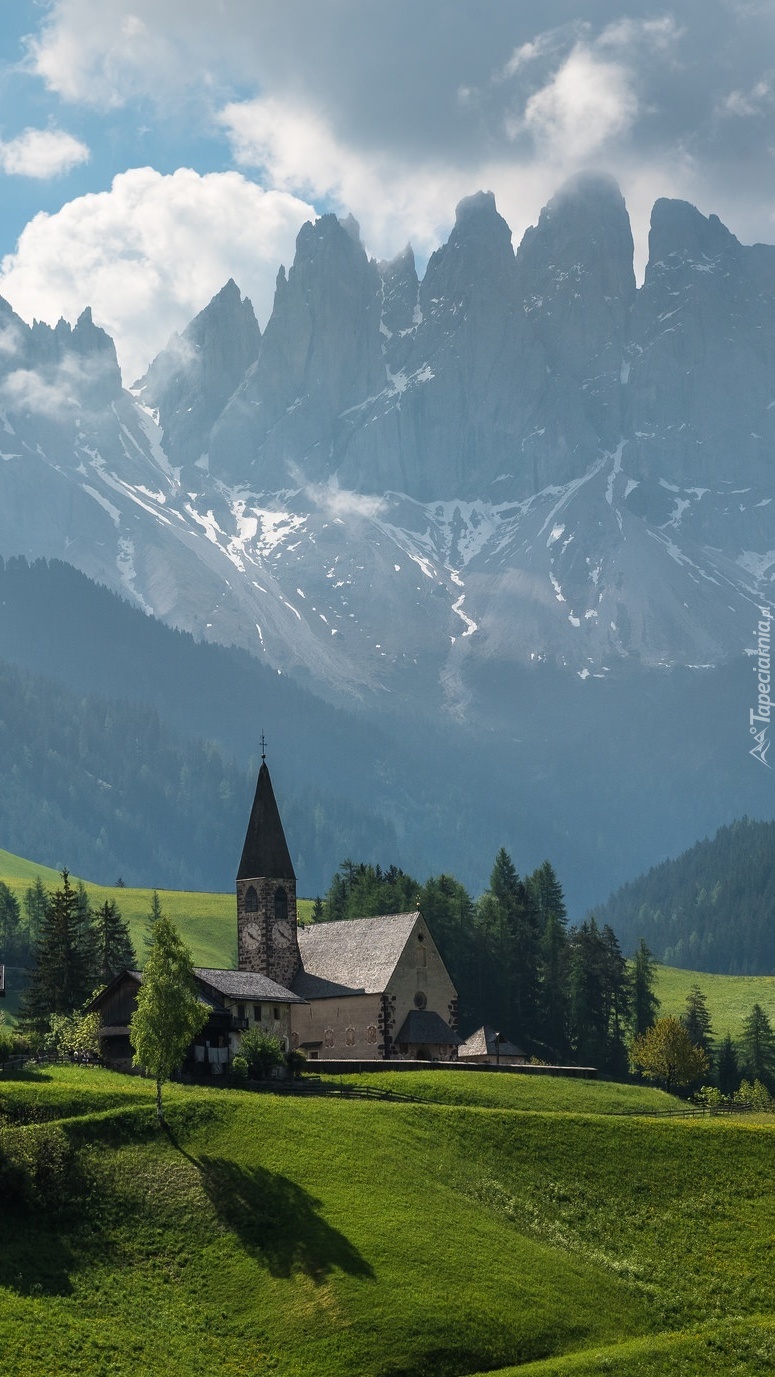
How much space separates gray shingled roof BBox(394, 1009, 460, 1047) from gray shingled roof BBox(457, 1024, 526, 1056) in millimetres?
4713

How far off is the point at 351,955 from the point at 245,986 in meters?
12.3

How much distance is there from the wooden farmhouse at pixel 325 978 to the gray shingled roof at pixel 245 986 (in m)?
0.13

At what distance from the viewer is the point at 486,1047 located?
12144 centimetres

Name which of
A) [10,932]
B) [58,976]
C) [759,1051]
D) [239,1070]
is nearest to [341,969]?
[58,976]

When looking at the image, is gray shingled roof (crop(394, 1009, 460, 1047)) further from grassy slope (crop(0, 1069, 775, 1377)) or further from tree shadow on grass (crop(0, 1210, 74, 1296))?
tree shadow on grass (crop(0, 1210, 74, 1296))

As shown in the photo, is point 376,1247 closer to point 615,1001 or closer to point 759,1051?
point 615,1001

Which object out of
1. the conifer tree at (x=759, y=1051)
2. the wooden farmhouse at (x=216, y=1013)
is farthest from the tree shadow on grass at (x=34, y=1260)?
the conifer tree at (x=759, y=1051)

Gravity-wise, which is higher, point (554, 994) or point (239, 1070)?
point (554, 994)

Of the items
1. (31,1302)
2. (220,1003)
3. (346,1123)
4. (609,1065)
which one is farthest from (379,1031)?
(31,1302)

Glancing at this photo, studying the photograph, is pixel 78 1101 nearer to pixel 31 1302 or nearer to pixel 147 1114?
pixel 147 1114

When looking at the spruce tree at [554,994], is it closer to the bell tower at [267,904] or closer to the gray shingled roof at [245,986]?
the bell tower at [267,904]

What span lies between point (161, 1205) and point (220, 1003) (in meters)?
35.6

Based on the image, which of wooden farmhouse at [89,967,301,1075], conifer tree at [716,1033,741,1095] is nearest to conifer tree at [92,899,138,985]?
wooden farmhouse at [89,967,301,1075]

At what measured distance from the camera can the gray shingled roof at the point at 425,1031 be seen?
114 metres
